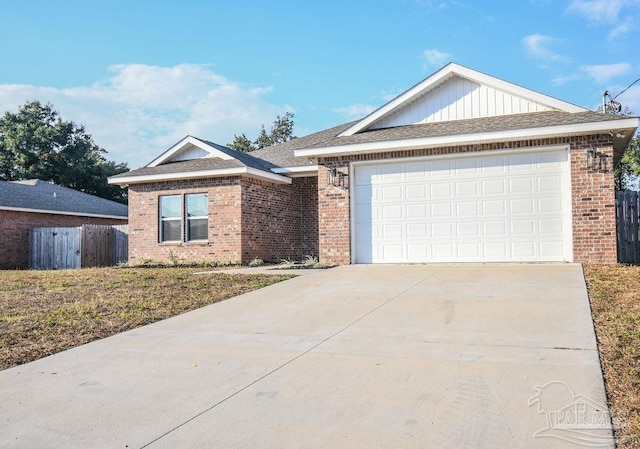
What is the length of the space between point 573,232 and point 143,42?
11394 mm

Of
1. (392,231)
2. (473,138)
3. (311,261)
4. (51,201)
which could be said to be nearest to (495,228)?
(473,138)

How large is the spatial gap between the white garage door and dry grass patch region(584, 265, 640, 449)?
221 centimetres

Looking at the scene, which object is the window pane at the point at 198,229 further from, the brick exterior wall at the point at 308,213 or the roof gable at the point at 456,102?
the roof gable at the point at 456,102

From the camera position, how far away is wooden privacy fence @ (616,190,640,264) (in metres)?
12.8

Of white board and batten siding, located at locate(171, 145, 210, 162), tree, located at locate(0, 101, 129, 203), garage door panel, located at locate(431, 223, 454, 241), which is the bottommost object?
garage door panel, located at locate(431, 223, 454, 241)

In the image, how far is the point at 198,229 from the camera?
1591 cm

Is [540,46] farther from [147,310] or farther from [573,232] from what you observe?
[147,310]

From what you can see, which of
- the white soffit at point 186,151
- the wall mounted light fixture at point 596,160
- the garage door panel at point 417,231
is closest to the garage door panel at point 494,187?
the garage door panel at point 417,231

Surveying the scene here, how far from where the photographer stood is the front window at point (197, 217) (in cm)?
1580

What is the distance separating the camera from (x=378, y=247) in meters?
12.6

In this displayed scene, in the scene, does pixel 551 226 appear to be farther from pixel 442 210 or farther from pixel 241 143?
pixel 241 143

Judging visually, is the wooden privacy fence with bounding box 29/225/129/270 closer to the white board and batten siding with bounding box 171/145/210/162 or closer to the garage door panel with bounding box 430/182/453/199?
the white board and batten siding with bounding box 171/145/210/162

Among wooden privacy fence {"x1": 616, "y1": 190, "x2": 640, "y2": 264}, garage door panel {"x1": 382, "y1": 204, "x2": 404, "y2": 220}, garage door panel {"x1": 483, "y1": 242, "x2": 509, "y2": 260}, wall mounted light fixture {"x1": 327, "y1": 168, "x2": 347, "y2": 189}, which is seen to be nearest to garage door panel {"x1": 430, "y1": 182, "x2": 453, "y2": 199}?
garage door panel {"x1": 382, "y1": 204, "x2": 404, "y2": 220}

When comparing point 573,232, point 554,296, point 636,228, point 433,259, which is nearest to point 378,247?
point 433,259
